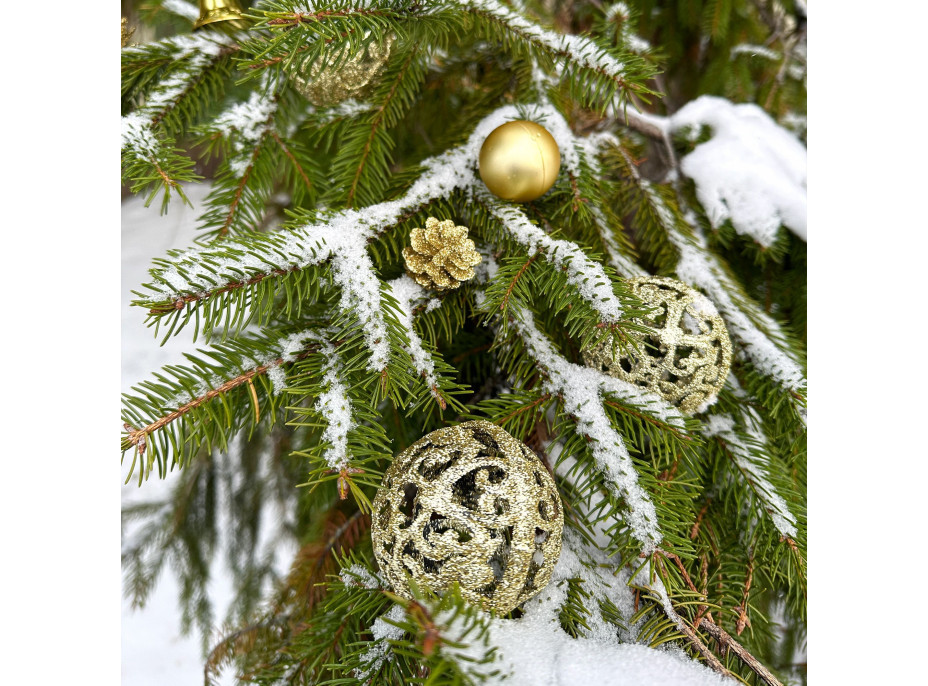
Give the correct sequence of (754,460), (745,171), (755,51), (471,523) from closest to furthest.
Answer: (471,523)
(754,460)
(745,171)
(755,51)

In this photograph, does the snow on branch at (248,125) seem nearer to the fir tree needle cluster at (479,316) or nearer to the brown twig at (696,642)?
the fir tree needle cluster at (479,316)

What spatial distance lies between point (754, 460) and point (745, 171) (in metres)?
0.29

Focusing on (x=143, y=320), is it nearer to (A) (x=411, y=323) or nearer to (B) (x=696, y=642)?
(A) (x=411, y=323)

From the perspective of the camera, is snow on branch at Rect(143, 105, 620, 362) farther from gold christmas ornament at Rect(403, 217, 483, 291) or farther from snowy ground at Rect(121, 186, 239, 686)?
snowy ground at Rect(121, 186, 239, 686)

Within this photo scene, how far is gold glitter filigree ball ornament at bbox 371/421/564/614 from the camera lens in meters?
0.34

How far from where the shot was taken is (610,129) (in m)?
0.63

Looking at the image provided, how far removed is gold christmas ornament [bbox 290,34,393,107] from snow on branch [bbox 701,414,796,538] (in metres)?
0.38

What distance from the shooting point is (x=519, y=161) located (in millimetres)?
429

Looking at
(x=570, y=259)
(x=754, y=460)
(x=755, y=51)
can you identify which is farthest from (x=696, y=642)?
(x=755, y=51)

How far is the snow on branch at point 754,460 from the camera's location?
1.40 feet

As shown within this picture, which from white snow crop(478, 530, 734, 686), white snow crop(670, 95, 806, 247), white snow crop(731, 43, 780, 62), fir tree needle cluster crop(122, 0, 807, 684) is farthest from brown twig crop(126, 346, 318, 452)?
white snow crop(731, 43, 780, 62)
